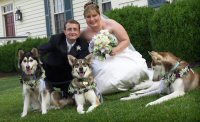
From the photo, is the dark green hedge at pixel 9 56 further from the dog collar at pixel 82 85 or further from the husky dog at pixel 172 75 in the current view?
the husky dog at pixel 172 75

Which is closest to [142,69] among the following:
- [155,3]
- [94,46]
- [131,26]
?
[94,46]

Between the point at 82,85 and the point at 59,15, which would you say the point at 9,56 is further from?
the point at 82,85

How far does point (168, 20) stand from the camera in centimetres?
1118

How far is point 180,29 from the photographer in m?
11.0

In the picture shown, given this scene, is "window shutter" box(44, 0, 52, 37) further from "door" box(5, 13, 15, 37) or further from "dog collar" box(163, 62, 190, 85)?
"dog collar" box(163, 62, 190, 85)

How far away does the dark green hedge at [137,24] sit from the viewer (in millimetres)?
13305

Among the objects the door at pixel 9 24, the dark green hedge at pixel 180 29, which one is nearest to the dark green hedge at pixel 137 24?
the dark green hedge at pixel 180 29

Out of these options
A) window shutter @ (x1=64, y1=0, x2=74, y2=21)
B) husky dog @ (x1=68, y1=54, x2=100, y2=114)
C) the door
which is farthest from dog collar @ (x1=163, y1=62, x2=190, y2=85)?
the door

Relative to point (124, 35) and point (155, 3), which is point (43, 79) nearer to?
point (124, 35)

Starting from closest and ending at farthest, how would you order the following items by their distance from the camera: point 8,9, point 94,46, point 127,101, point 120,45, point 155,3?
point 127,101
point 94,46
point 120,45
point 155,3
point 8,9

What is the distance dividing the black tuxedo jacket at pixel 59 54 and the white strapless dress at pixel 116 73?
69cm

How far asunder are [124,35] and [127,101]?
70.2 inches

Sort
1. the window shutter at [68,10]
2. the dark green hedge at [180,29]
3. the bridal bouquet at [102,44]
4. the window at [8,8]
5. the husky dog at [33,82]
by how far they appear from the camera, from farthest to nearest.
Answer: the window at [8,8] → the window shutter at [68,10] → the dark green hedge at [180,29] → the bridal bouquet at [102,44] → the husky dog at [33,82]

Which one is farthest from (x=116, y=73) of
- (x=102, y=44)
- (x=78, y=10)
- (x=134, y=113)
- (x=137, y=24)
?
(x=78, y=10)
